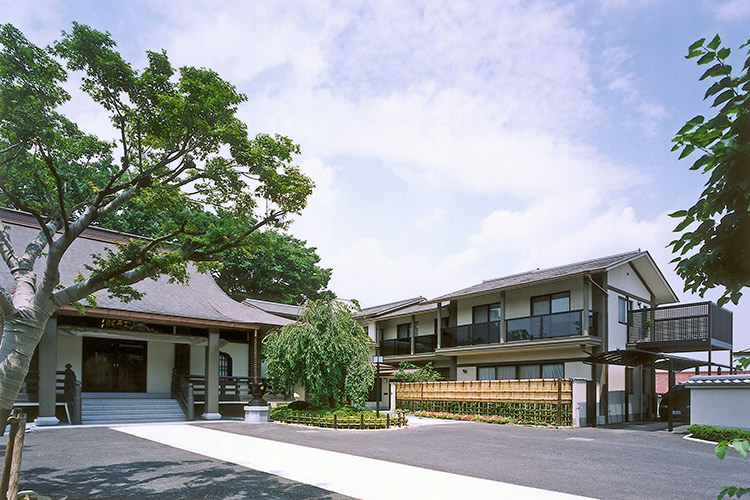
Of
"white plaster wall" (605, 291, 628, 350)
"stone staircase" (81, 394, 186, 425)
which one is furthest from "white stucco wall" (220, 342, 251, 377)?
"white plaster wall" (605, 291, 628, 350)

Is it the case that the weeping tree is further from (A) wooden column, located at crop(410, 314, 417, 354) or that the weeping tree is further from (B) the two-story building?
(A) wooden column, located at crop(410, 314, 417, 354)

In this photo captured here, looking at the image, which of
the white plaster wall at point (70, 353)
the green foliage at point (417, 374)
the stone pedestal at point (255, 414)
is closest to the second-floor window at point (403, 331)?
the green foliage at point (417, 374)

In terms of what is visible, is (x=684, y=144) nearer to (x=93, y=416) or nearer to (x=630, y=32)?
(x=630, y=32)

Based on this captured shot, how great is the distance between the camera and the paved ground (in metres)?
8.09

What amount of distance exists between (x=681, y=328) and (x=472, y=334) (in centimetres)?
930

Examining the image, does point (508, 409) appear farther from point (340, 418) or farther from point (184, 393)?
point (184, 393)

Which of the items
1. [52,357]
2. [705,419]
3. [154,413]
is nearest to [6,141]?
[52,357]

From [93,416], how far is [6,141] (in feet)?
44.4

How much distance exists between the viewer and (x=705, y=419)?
17641 millimetres

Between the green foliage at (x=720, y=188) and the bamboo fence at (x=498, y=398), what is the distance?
19283 mm

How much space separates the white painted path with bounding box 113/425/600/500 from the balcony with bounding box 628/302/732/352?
54.6ft

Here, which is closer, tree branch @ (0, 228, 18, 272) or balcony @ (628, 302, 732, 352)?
tree branch @ (0, 228, 18, 272)

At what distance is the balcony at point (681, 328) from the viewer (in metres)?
21.5

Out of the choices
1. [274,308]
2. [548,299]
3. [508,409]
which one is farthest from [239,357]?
[548,299]
